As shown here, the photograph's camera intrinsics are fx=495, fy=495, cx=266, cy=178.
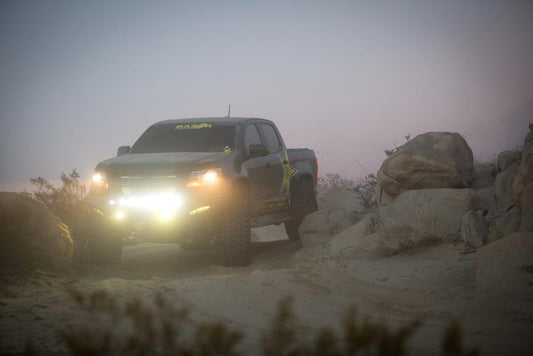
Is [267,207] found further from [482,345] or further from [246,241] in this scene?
[482,345]

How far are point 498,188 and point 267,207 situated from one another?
3.46 metres

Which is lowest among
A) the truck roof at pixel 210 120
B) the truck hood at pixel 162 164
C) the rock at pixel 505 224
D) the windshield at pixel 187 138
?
the rock at pixel 505 224

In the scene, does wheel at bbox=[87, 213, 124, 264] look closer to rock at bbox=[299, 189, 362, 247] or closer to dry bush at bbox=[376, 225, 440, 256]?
rock at bbox=[299, 189, 362, 247]

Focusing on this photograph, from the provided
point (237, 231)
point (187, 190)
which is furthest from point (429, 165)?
point (187, 190)

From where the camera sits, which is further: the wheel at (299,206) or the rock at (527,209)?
the wheel at (299,206)

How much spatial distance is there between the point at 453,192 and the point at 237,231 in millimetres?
3140

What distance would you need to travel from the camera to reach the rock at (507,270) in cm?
415

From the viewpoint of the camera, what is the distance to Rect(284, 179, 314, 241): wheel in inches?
358

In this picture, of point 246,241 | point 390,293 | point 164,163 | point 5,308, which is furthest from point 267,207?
point 5,308

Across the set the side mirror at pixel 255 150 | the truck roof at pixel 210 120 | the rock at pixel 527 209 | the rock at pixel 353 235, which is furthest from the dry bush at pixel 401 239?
the truck roof at pixel 210 120

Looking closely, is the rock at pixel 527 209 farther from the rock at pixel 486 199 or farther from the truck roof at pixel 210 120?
the truck roof at pixel 210 120

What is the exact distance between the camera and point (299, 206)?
9.11 m

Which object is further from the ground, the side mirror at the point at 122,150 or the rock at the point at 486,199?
the side mirror at the point at 122,150

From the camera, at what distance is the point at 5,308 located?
4105mm
